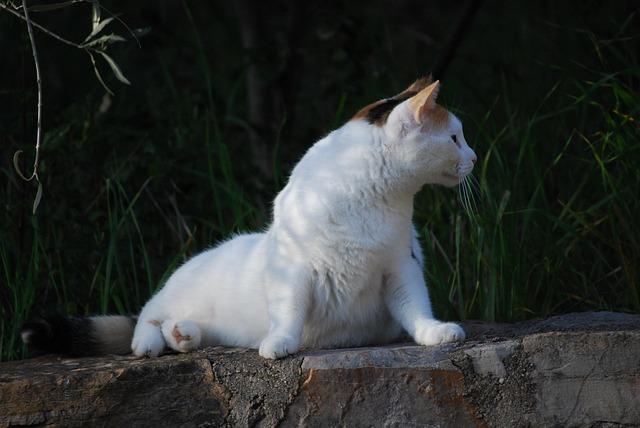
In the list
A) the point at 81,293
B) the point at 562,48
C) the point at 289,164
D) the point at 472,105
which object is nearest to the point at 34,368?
the point at 81,293

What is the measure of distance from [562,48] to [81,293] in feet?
10.2

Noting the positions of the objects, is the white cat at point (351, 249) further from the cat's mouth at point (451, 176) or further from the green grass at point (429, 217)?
the green grass at point (429, 217)

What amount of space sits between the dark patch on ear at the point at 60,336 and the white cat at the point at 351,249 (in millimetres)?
26

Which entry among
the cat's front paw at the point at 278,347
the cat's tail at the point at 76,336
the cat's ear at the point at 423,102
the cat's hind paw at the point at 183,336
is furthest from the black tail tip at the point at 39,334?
the cat's ear at the point at 423,102

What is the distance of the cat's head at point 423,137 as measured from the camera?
9.56 feet

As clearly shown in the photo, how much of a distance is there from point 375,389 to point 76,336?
1.13m

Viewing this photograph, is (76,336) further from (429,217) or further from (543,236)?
(543,236)

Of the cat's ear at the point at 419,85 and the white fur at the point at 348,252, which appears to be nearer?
the white fur at the point at 348,252

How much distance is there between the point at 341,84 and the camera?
4.86 meters

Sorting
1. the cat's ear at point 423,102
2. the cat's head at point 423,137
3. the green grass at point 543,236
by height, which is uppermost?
the cat's ear at point 423,102

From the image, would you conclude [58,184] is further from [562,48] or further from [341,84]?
[562,48]

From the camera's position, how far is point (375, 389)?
2.60m

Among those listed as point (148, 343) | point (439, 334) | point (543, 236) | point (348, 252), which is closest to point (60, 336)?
point (148, 343)

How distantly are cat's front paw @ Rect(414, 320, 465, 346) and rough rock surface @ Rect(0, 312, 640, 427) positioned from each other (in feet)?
0.23
